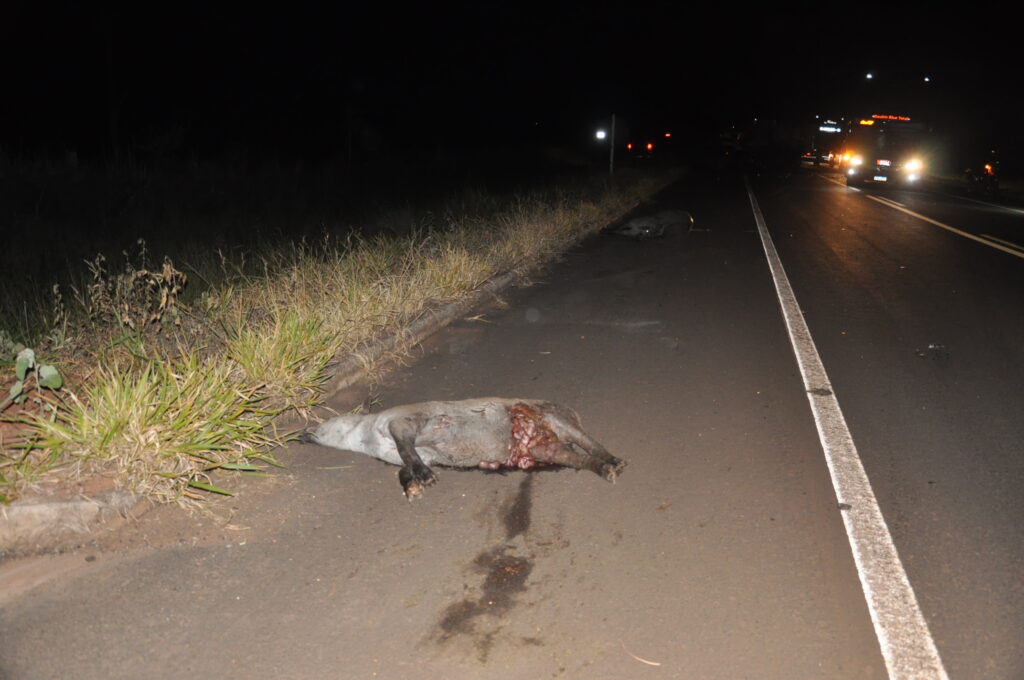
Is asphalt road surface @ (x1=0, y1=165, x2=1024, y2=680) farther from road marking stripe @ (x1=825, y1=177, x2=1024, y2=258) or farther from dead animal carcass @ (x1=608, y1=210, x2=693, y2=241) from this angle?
dead animal carcass @ (x1=608, y1=210, x2=693, y2=241)

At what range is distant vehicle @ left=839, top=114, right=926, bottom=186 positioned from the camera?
3828 cm

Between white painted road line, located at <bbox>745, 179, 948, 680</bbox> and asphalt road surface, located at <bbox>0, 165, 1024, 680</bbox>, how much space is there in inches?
1.8

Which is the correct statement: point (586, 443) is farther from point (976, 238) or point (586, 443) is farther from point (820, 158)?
point (820, 158)

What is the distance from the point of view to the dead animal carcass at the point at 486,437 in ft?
16.4

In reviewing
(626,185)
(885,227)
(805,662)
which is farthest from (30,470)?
(626,185)

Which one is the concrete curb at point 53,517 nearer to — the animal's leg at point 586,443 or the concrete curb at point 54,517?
the concrete curb at point 54,517

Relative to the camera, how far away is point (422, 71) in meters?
41.9

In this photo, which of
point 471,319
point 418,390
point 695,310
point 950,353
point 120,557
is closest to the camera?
point 120,557

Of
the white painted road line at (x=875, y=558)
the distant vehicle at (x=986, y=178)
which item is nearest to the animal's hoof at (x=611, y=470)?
the white painted road line at (x=875, y=558)

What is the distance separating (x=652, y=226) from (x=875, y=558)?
1358 cm

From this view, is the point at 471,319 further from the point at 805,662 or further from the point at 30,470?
the point at 805,662

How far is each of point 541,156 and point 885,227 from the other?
25746 millimetres

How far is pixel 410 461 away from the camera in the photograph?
189 inches

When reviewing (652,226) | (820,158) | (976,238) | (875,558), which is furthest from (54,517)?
(820,158)
